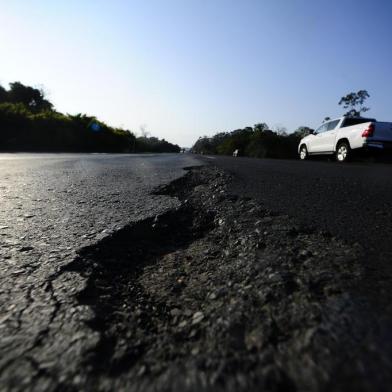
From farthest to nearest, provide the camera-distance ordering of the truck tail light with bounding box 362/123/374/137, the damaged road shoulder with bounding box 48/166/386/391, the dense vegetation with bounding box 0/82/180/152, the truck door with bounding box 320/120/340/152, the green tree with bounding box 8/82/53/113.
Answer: the green tree with bounding box 8/82/53/113 → the dense vegetation with bounding box 0/82/180/152 → the truck door with bounding box 320/120/340/152 → the truck tail light with bounding box 362/123/374/137 → the damaged road shoulder with bounding box 48/166/386/391

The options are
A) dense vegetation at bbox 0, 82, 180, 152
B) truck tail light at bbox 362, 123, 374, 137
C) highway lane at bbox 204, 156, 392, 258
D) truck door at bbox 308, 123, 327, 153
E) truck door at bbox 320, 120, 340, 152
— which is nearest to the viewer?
highway lane at bbox 204, 156, 392, 258

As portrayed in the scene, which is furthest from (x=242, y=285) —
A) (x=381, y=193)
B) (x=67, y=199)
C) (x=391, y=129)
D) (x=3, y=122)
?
(x=3, y=122)

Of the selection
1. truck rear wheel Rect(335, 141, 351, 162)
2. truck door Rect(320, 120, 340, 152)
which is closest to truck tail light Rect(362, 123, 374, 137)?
truck rear wheel Rect(335, 141, 351, 162)

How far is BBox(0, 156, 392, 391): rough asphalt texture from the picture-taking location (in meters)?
0.72

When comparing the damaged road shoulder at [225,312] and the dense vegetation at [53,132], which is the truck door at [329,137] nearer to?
the damaged road shoulder at [225,312]

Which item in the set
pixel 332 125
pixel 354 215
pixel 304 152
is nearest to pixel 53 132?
pixel 304 152

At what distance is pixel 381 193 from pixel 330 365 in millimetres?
2778

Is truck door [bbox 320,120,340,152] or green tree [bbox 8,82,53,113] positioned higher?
green tree [bbox 8,82,53,113]

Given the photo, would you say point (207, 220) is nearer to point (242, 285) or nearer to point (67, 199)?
point (242, 285)

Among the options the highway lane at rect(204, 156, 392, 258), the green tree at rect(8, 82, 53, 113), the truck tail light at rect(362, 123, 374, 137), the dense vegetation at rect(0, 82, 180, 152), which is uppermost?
the green tree at rect(8, 82, 53, 113)

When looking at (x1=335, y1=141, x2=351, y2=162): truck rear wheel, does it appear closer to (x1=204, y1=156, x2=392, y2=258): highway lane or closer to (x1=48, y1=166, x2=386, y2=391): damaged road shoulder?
(x1=204, y1=156, x2=392, y2=258): highway lane

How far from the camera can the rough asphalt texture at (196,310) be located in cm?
72

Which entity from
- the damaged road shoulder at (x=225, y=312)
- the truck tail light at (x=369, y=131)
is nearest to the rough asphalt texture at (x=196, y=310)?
the damaged road shoulder at (x=225, y=312)

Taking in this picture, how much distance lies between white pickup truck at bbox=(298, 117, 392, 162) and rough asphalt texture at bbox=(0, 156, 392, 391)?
8.38 meters
